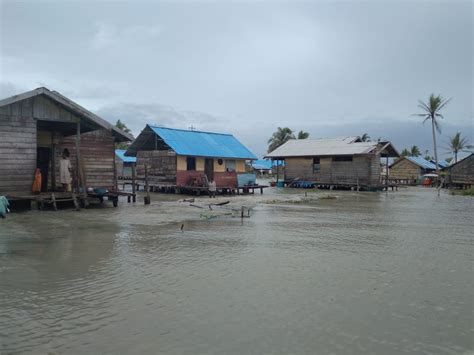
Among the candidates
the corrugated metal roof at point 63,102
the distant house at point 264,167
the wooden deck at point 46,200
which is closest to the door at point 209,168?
the corrugated metal roof at point 63,102

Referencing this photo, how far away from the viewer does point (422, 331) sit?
4609 mm

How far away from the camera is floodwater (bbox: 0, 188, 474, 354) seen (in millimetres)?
4273

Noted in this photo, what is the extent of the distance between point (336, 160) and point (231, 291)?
102ft

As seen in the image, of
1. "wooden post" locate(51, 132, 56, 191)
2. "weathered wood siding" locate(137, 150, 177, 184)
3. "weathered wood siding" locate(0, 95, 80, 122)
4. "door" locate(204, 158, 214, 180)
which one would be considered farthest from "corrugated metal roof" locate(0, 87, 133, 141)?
"door" locate(204, 158, 214, 180)

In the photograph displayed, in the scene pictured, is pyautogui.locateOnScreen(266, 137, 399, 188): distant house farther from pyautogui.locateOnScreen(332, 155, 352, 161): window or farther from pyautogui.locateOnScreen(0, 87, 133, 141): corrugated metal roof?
pyautogui.locateOnScreen(0, 87, 133, 141): corrugated metal roof

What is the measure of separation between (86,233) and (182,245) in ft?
8.94

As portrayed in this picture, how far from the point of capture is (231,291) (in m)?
5.89

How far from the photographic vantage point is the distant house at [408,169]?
51.1 metres

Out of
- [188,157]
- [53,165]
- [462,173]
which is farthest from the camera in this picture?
[462,173]

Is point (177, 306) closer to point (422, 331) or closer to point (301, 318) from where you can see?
point (301, 318)

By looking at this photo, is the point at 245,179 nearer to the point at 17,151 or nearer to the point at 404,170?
the point at 17,151

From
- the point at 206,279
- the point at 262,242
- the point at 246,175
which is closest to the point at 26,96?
the point at 262,242

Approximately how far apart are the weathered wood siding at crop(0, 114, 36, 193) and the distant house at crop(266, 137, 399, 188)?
2513cm

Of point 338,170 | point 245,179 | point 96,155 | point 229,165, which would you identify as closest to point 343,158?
point 338,170
